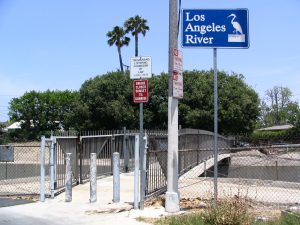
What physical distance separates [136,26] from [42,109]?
18425 millimetres

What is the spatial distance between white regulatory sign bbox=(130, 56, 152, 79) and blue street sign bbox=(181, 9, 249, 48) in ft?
2.88

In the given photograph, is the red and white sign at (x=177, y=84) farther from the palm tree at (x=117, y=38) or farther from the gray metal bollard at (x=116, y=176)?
the palm tree at (x=117, y=38)

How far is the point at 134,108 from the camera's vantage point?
44500 mm

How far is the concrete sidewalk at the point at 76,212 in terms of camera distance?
9602 millimetres

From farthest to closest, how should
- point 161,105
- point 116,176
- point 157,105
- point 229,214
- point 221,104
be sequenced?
point 221,104 → point 157,105 → point 161,105 → point 116,176 → point 229,214

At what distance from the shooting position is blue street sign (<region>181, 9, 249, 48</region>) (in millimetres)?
10359

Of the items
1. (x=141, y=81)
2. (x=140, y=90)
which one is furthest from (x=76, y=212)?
(x=141, y=81)

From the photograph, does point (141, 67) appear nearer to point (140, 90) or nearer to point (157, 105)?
point (140, 90)

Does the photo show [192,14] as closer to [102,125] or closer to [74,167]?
[74,167]

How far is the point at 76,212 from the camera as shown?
10586 millimetres

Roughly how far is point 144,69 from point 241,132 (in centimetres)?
3972

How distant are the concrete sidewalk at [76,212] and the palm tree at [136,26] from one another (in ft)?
168

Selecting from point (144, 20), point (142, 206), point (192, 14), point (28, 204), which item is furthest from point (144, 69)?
point (144, 20)

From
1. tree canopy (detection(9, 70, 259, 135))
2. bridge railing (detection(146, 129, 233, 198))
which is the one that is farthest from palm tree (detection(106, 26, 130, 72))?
bridge railing (detection(146, 129, 233, 198))
